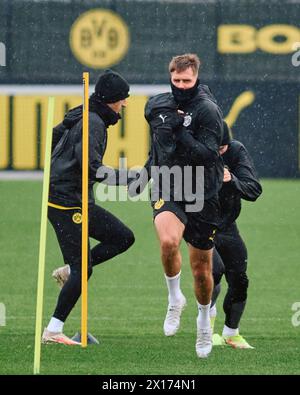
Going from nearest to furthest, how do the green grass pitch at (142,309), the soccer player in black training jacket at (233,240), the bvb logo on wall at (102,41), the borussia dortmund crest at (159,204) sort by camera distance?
the green grass pitch at (142,309) → the borussia dortmund crest at (159,204) → the soccer player in black training jacket at (233,240) → the bvb logo on wall at (102,41)

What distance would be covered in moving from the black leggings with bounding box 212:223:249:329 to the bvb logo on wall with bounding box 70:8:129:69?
18.6 meters

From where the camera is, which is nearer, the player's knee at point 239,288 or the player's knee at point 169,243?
the player's knee at point 169,243

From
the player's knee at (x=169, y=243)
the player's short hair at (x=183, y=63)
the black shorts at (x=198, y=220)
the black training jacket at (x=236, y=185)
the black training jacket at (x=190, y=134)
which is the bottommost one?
the player's knee at (x=169, y=243)

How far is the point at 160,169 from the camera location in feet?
30.6

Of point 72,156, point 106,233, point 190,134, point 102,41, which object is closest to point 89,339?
point 106,233

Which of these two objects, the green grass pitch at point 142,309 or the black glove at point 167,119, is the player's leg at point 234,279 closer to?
the green grass pitch at point 142,309

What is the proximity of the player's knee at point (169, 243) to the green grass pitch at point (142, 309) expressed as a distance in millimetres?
770

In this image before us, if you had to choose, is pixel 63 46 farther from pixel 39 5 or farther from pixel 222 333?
pixel 222 333

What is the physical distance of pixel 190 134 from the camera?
9164mm

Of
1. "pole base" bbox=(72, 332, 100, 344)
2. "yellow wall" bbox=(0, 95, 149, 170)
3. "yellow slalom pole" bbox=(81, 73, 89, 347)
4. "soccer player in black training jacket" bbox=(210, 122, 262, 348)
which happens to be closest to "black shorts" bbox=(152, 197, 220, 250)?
"soccer player in black training jacket" bbox=(210, 122, 262, 348)

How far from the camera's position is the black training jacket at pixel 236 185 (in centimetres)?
991

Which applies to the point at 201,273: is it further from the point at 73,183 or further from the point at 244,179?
the point at 73,183

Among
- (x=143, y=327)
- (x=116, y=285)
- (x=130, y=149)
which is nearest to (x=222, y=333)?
(x=143, y=327)

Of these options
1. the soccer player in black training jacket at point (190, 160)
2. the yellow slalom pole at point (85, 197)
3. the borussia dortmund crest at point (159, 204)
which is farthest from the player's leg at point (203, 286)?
the yellow slalom pole at point (85, 197)
